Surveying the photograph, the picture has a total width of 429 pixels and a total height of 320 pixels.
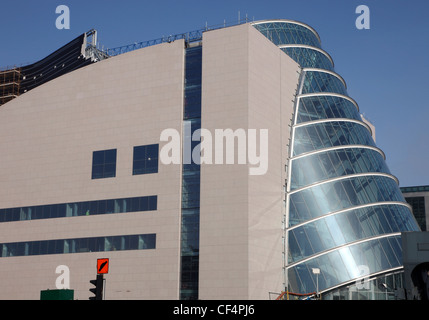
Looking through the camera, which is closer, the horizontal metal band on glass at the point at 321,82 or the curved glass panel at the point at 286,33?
the horizontal metal band on glass at the point at 321,82

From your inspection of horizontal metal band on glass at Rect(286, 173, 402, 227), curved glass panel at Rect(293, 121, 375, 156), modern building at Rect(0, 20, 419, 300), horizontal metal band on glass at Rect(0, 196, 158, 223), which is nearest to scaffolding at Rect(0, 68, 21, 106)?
modern building at Rect(0, 20, 419, 300)

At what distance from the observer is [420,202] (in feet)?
320

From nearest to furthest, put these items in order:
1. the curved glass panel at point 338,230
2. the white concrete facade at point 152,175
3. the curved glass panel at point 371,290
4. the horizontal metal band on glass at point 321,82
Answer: the white concrete facade at point 152,175, the curved glass panel at point 371,290, the curved glass panel at point 338,230, the horizontal metal band on glass at point 321,82

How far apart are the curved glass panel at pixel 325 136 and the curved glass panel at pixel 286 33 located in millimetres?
10991

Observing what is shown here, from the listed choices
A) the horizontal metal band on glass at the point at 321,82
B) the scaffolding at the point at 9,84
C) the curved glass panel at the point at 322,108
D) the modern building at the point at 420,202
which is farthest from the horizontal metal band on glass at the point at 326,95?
the scaffolding at the point at 9,84

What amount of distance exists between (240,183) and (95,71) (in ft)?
70.0

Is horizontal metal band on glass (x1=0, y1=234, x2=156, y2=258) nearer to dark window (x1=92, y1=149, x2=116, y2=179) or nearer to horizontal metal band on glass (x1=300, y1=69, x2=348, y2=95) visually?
dark window (x1=92, y1=149, x2=116, y2=179)

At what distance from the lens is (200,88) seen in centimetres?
5694

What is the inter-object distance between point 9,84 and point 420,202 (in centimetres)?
6597

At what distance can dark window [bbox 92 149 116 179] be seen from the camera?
192 ft

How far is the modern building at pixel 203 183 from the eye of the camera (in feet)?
173

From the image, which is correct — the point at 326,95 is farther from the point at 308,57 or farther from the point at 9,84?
the point at 9,84

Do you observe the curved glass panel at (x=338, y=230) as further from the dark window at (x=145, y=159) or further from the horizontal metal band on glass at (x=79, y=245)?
the dark window at (x=145, y=159)

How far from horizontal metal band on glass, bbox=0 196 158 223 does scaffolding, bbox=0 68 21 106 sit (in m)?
25.6
